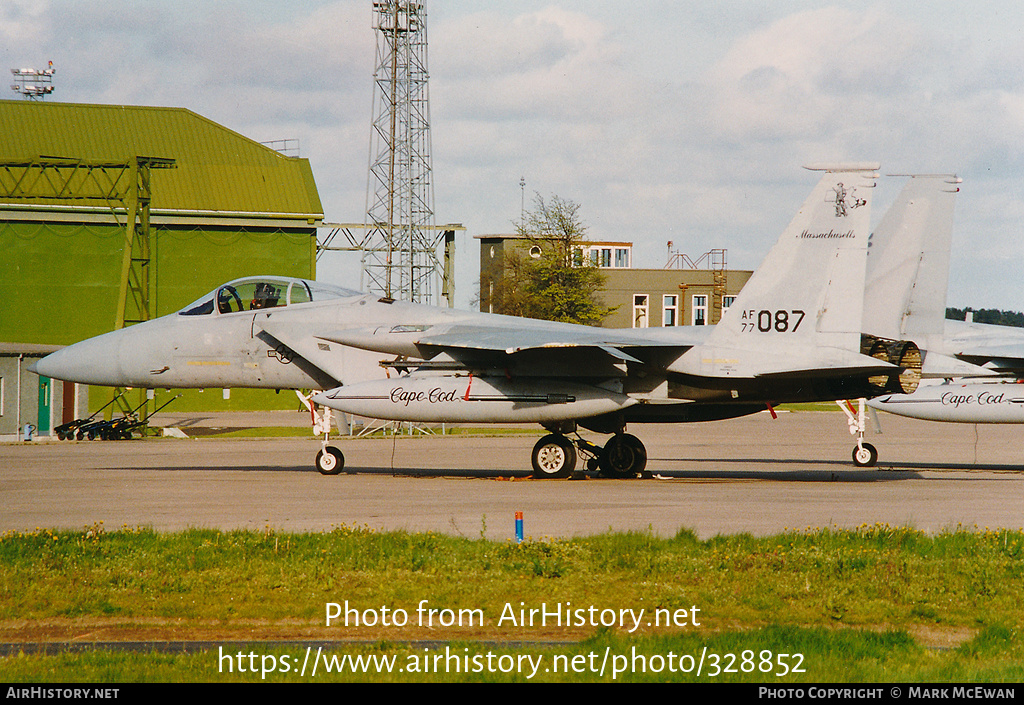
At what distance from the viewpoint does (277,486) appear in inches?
608

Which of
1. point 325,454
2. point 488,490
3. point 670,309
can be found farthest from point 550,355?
point 670,309

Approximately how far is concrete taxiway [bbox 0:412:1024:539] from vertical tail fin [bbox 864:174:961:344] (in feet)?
11.2

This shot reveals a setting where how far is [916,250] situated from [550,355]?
827 cm

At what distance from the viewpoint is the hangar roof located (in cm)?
4762

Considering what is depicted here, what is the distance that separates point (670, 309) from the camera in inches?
2623

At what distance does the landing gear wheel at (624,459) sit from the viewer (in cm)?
1716

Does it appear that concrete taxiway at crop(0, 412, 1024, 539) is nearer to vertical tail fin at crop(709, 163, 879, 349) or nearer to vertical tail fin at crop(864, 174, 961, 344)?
vertical tail fin at crop(709, 163, 879, 349)

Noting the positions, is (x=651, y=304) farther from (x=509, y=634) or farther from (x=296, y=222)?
(x=509, y=634)

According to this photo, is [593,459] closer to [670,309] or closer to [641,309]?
[641,309]

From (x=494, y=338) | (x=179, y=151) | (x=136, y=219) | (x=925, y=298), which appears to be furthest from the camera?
(x=179, y=151)

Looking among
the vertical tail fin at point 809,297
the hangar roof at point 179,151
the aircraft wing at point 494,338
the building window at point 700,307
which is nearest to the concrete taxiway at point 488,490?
the vertical tail fin at point 809,297

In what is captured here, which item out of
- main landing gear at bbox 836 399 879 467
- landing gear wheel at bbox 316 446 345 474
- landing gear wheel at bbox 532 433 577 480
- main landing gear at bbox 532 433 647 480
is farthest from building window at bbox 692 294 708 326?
landing gear wheel at bbox 316 446 345 474

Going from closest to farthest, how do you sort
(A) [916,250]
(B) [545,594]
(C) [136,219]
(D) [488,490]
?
(B) [545,594] → (D) [488,490] → (A) [916,250] → (C) [136,219]
